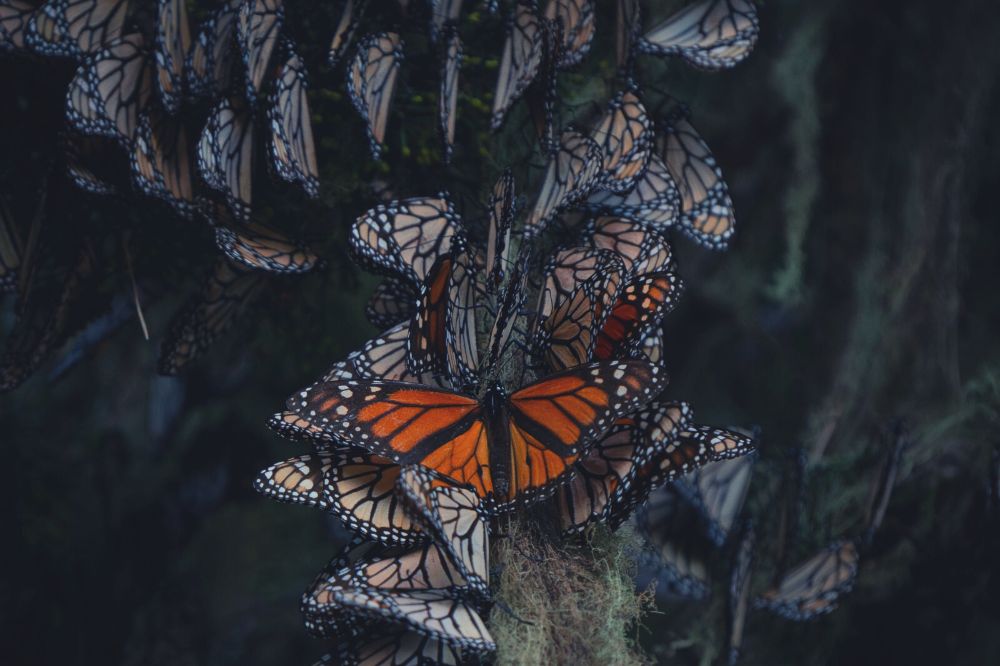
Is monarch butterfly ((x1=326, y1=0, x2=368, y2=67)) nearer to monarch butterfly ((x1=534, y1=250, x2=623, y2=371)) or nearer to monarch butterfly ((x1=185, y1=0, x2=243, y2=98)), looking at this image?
monarch butterfly ((x1=185, y1=0, x2=243, y2=98))

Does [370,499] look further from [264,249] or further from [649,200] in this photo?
[649,200]

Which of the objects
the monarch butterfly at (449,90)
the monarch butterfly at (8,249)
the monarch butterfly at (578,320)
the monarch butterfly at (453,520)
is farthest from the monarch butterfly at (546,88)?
the monarch butterfly at (8,249)

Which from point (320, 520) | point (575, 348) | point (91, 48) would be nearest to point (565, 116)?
point (575, 348)

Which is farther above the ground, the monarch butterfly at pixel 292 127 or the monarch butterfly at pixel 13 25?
the monarch butterfly at pixel 13 25

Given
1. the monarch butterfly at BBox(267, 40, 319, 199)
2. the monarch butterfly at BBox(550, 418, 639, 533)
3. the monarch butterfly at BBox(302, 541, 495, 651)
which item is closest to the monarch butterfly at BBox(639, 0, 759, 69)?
the monarch butterfly at BBox(267, 40, 319, 199)

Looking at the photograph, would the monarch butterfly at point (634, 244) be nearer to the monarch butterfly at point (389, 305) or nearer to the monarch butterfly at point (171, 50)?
the monarch butterfly at point (389, 305)

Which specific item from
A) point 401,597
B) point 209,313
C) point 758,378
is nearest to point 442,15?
point 209,313
